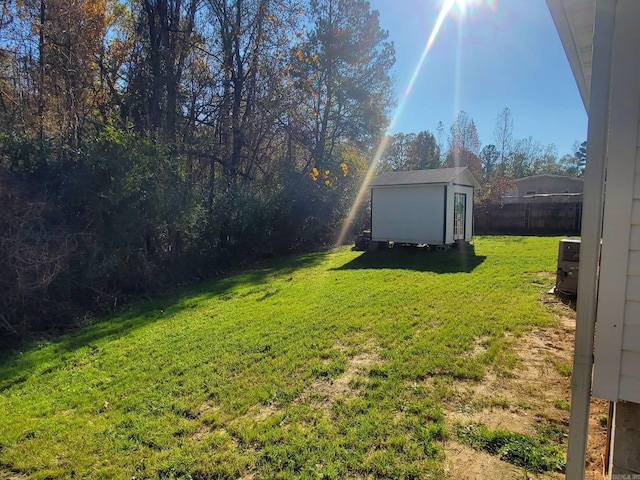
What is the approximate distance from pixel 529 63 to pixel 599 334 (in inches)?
309

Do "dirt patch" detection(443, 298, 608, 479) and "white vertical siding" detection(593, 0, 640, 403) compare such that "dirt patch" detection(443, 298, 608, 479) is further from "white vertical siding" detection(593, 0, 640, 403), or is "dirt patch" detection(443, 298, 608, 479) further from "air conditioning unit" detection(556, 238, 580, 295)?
"air conditioning unit" detection(556, 238, 580, 295)

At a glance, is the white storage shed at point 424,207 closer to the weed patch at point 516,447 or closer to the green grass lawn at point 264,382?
the green grass lawn at point 264,382

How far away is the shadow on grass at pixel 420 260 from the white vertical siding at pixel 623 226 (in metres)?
6.38

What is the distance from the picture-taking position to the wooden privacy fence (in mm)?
15102

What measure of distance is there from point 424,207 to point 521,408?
8.33 m

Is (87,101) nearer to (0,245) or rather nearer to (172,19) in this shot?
(172,19)

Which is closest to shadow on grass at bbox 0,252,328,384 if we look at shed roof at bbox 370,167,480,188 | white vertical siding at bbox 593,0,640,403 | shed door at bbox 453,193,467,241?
shed roof at bbox 370,167,480,188

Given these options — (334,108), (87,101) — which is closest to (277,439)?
(87,101)

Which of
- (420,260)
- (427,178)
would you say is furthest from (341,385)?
(427,178)

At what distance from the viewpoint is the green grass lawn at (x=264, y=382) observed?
7.33 ft

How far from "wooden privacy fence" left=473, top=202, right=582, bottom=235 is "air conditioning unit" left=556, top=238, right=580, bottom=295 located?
11.5 m

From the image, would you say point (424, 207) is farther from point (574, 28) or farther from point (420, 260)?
point (574, 28)

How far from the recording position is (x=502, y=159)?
104 feet

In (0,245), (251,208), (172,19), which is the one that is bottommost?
(0,245)
